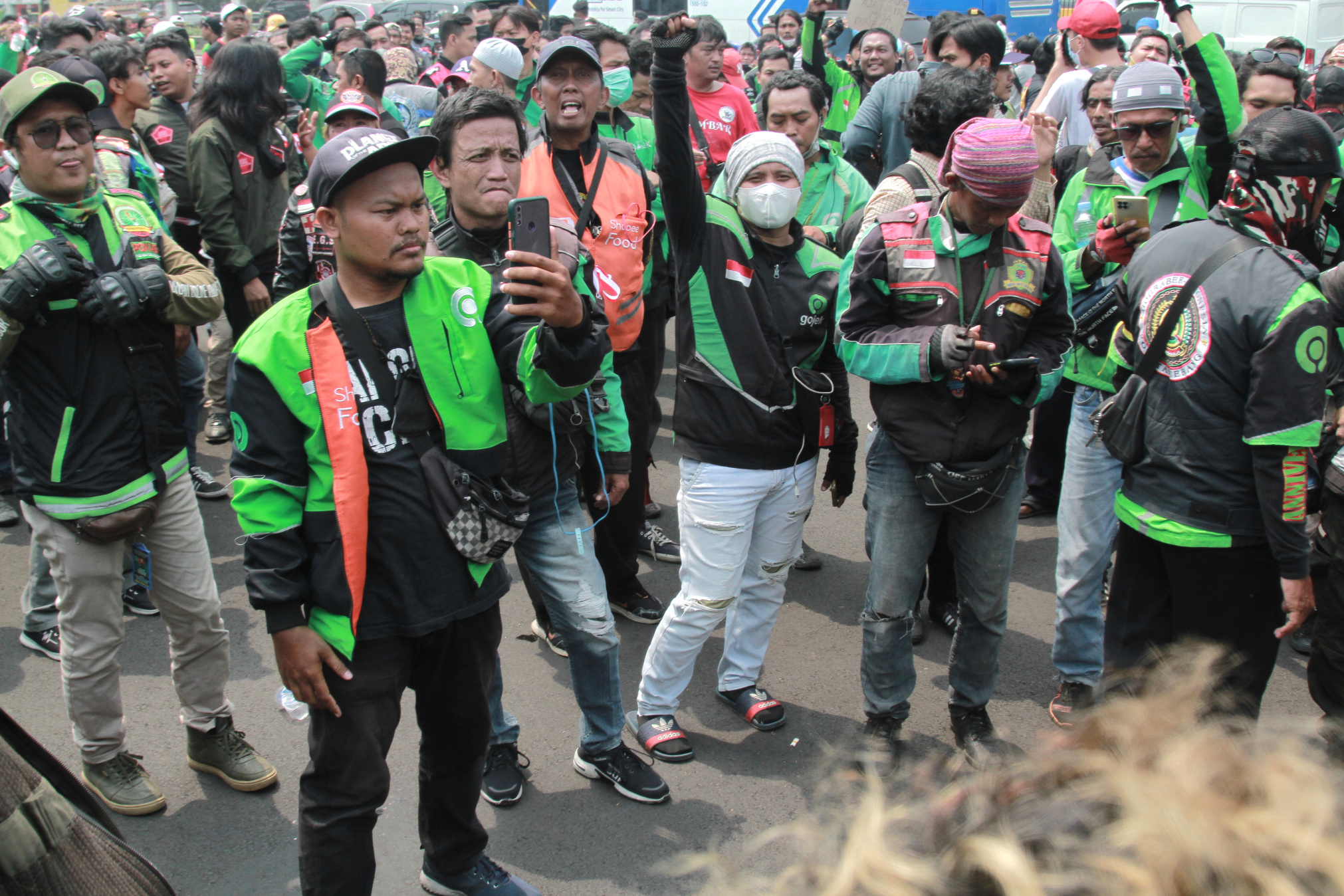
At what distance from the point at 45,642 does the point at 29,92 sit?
7.75 feet

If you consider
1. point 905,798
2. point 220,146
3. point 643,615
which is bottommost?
point 643,615

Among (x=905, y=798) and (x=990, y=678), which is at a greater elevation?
(x=905, y=798)

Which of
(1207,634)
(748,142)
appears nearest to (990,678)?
(1207,634)

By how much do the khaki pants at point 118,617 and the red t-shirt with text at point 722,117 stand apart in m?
4.10

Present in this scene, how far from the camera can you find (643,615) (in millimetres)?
4609

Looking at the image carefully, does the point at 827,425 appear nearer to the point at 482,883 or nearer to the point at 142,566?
the point at 482,883

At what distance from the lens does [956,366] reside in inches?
120

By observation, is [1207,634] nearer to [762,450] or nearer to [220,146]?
[762,450]

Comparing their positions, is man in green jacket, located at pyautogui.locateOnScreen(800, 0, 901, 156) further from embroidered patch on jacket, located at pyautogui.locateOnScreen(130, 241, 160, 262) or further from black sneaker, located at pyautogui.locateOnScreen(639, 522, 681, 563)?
embroidered patch on jacket, located at pyautogui.locateOnScreen(130, 241, 160, 262)

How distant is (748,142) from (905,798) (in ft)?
9.49

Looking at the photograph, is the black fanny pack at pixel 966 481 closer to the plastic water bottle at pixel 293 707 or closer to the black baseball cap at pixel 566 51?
the black baseball cap at pixel 566 51

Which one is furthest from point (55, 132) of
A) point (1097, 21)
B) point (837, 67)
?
point (837, 67)

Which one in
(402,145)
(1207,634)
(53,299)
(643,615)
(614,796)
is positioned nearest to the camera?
(402,145)

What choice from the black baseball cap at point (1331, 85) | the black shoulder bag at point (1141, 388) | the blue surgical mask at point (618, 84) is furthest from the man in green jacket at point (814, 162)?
the black baseball cap at point (1331, 85)
